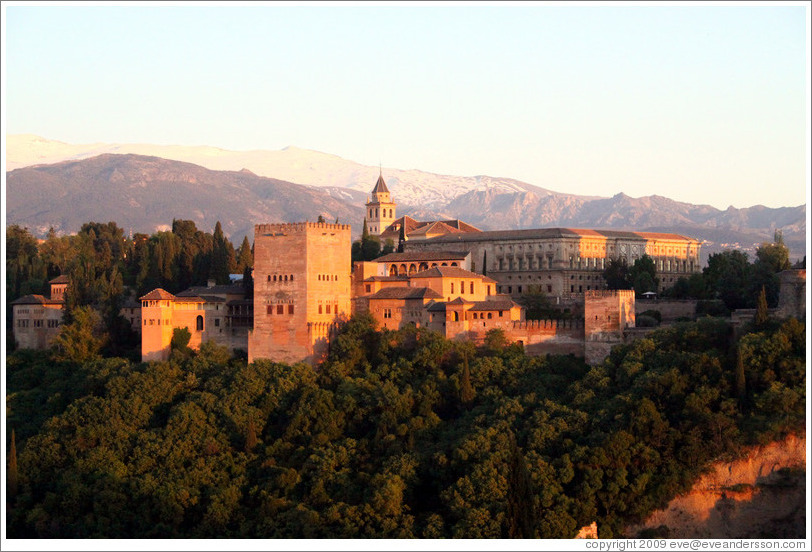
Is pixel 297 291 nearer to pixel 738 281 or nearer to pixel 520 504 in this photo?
pixel 520 504

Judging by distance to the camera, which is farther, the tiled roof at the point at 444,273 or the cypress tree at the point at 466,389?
the tiled roof at the point at 444,273

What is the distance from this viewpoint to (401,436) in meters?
38.6

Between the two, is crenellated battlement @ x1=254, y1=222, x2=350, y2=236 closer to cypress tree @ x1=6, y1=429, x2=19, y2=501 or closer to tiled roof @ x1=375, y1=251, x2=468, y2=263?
tiled roof @ x1=375, y1=251, x2=468, y2=263

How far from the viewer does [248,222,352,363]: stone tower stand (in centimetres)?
4441

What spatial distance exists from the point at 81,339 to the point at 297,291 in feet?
29.5

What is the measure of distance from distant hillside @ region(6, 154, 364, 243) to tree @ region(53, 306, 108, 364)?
401 feet

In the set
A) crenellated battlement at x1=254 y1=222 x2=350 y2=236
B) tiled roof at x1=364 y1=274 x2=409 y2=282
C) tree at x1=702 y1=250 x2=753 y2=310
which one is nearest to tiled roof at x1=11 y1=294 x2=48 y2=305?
crenellated battlement at x1=254 y1=222 x2=350 y2=236

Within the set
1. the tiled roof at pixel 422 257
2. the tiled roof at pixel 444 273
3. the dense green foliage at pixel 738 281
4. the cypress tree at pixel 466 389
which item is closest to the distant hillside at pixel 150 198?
the tiled roof at pixel 422 257

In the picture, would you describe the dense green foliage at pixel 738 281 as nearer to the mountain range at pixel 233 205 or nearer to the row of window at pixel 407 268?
the row of window at pixel 407 268

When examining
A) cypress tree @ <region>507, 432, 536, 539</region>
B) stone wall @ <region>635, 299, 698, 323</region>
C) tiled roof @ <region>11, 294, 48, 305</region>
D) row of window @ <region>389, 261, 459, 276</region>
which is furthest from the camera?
row of window @ <region>389, 261, 459, 276</region>

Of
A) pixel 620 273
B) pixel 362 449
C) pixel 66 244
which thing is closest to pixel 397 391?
pixel 362 449

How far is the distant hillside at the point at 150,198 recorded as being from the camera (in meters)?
174

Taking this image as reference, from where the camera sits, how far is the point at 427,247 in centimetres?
6047

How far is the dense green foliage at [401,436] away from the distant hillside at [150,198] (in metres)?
129
